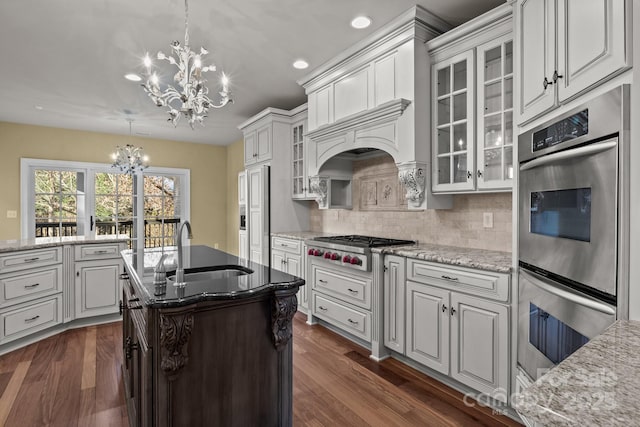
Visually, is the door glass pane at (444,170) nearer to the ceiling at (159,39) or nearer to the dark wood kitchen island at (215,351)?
the ceiling at (159,39)

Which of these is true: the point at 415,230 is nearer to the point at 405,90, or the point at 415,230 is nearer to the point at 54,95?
the point at 405,90

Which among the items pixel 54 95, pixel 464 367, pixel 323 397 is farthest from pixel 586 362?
pixel 54 95

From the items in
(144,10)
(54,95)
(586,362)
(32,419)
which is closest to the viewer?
(586,362)

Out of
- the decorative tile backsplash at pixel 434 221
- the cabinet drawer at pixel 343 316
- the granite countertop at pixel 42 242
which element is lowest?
the cabinet drawer at pixel 343 316

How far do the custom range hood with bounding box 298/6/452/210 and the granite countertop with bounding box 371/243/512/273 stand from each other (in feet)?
1.29

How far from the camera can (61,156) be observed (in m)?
5.93

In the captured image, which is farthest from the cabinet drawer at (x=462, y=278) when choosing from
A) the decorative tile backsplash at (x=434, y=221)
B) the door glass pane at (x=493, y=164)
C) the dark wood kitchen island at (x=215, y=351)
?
the dark wood kitchen island at (x=215, y=351)

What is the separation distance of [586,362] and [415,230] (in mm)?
2708

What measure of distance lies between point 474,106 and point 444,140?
14.1 inches

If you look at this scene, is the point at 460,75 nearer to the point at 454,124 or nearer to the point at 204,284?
the point at 454,124

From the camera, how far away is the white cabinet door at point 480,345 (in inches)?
81.2

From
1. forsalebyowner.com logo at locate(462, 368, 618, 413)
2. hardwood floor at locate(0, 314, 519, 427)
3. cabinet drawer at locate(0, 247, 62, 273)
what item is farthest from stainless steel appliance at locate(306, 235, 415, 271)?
cabinet drawer at locate(0, 247, 62, 273)

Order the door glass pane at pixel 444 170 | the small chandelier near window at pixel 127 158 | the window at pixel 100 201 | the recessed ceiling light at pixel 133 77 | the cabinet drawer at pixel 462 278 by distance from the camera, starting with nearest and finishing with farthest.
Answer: the cabinet drawer at pixel 462 278 → the door glass pane at pixel 444 170 → the recessed ceiling light at pixel 133 77 → the small chandelier near window at pixel 127 158 → the window at pixel 100 201

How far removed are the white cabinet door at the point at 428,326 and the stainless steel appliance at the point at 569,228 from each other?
0.58 m
